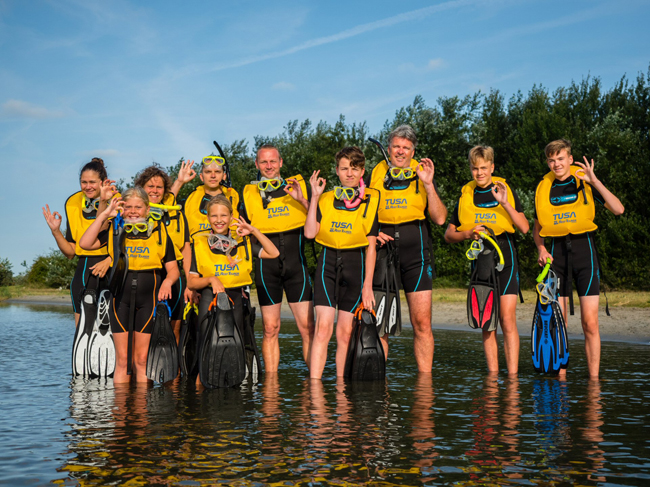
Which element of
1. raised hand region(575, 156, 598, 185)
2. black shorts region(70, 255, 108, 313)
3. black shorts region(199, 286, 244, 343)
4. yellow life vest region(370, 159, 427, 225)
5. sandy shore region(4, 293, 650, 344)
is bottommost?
sandy shore region(4, 293, 650, 344)

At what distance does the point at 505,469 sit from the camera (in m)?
4.06

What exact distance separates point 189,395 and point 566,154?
4547 millimetres

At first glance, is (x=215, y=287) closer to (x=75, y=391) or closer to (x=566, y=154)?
(x=75, y=391)

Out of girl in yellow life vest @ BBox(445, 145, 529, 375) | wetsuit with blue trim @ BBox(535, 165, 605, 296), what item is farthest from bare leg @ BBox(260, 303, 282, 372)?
wetsuit with blue trim @ BBox(535, 165, 605, 296)

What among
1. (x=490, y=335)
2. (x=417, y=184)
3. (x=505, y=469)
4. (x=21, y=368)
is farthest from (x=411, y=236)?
(x=21, y=368)

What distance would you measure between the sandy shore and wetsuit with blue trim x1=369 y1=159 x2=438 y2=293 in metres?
6.26

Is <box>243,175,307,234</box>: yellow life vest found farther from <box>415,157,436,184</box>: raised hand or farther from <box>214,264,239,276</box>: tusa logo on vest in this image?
<box>415,157,436,184</box>: raised hand

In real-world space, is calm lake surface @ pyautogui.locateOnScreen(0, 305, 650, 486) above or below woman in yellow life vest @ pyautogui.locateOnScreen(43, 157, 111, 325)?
below

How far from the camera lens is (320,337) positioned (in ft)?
22.5

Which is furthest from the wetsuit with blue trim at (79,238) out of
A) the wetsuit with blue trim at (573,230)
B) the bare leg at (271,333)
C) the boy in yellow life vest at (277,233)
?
the wetsuit with blue trim at (573,230)

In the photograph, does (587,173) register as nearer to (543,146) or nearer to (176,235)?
(176,235)

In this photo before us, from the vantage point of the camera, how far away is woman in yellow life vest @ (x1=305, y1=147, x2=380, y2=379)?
6.77 meters

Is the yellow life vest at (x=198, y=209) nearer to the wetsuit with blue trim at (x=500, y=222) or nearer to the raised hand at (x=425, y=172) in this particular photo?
the raised hand at (x=425, y=172)

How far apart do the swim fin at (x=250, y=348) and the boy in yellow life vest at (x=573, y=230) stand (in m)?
3.13
